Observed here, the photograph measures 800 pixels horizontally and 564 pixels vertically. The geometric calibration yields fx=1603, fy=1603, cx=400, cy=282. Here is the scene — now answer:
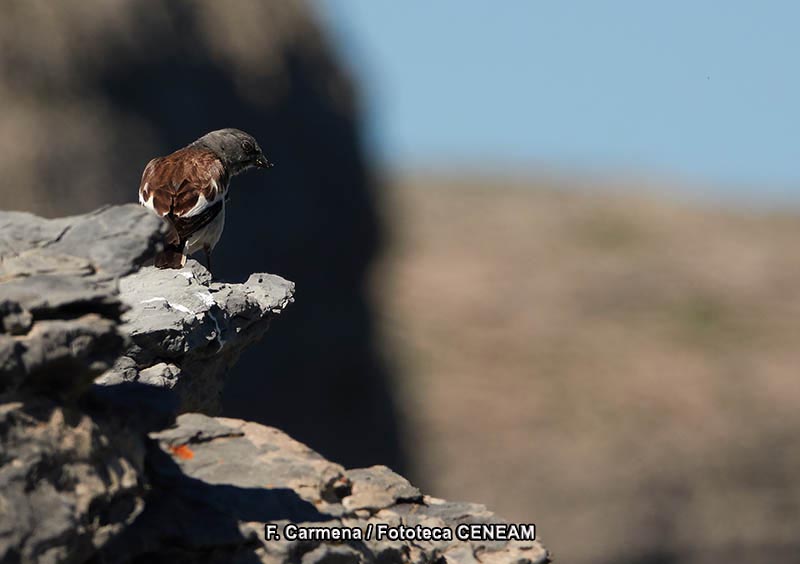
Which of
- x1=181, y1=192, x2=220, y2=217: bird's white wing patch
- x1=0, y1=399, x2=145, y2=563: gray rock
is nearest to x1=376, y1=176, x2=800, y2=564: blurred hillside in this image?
x1=181, y1=192, x2=220, y2=217: bird's white wing patch

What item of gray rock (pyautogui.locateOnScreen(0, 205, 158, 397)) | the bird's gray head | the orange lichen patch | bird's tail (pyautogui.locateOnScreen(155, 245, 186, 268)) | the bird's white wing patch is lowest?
the orange lichen patch

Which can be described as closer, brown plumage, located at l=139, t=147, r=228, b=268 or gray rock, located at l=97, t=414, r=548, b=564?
gray rock, located at l=97, t=414, r=548, b=564

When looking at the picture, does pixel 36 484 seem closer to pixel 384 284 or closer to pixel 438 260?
pixel 384 284

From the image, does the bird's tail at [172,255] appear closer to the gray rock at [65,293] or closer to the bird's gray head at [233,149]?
the bird's gray head at [233,149]

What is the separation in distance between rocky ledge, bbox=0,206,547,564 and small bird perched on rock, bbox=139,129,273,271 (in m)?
1.40

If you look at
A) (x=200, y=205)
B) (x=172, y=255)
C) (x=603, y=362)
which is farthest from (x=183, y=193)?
(x=603, y=362)

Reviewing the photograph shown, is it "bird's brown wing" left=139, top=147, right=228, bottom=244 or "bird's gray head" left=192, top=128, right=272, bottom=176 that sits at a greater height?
"bird's gray head" left=192, top=128, right=272, bottom=176

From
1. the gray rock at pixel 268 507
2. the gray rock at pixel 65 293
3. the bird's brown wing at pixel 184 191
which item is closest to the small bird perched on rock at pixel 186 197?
the bird's brown wing at pixel 184 191

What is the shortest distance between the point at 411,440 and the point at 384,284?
6489 millimetres

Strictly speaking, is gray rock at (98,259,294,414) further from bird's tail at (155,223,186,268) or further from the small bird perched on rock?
the small bird perched on rock

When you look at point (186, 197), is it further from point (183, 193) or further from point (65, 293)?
point (65, 293)

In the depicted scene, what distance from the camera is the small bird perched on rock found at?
1089cm

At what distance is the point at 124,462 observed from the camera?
6.98 m

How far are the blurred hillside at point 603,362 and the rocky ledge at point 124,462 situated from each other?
68.8 ft
